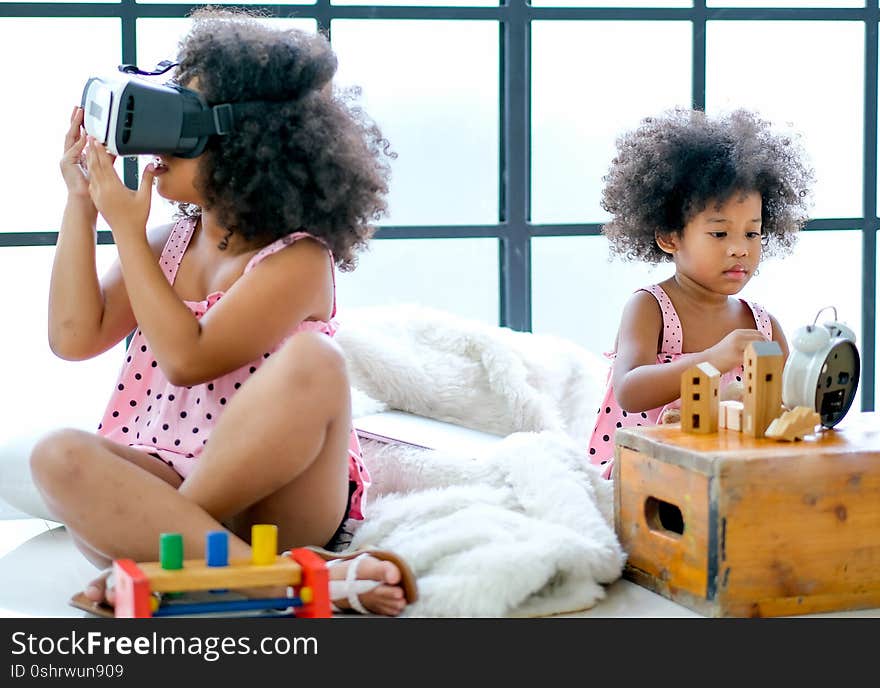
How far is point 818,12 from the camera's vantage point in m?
2.43

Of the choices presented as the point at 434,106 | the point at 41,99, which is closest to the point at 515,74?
the point at 434,106

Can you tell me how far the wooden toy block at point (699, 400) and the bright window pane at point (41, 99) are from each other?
1305 mm

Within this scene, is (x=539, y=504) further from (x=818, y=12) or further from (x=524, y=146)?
(x=818, y=12)

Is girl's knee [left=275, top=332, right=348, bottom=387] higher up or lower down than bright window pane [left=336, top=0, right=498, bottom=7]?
lower down

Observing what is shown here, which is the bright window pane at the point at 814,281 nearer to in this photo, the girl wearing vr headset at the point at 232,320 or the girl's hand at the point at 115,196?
the girl wearing vr headset at the point at 232,320

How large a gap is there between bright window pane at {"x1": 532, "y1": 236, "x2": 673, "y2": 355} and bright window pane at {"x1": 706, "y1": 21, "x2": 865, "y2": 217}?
1.18ft

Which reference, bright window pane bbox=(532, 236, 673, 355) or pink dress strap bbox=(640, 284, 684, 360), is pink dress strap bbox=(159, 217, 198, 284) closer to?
pink dress strap bbox=(640, 284, 684, 360)

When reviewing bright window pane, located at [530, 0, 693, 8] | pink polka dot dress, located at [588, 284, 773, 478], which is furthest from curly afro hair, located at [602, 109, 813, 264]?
bright window pane, located at [530, 0, 693, 8]

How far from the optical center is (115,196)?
1.35 m

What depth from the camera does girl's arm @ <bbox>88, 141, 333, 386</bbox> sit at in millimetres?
1289

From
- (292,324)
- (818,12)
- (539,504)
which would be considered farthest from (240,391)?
(818,12)

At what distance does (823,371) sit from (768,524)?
0.67ft

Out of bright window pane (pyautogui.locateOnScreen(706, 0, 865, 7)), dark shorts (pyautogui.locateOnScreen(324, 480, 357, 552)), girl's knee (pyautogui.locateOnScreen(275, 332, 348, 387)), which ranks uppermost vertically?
bright window pane (pyautogui.locateOnScreen(706, 0, 865, 7))
